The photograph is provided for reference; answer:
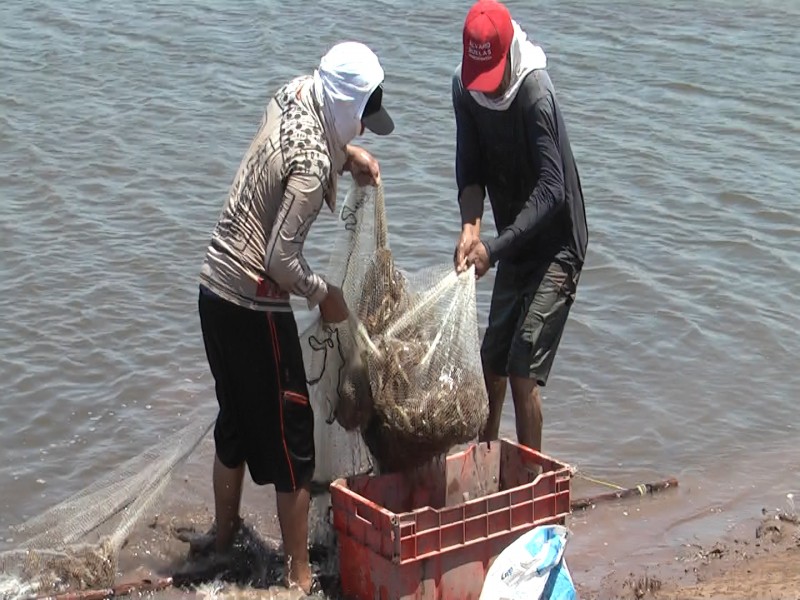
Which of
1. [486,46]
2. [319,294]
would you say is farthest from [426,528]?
[486,46]

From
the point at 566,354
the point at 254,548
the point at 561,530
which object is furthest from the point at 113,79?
the point at 561,530

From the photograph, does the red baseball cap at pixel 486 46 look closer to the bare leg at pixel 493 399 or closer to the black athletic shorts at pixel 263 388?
the black athletic shorts at pixel 263 388

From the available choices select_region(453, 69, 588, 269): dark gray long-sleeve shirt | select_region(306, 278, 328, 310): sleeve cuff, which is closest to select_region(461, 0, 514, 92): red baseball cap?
select_region(453, 69, 588, 269): dark gray long-sleeve shirt

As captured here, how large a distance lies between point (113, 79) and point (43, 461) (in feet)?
20.2

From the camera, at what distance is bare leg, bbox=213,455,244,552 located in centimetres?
486

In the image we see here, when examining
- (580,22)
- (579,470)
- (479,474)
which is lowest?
(579,470)

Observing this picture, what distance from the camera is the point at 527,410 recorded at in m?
5.21

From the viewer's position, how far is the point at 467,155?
512 centimetres

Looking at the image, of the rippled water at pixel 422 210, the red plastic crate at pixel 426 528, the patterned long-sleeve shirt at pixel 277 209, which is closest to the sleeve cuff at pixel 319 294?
the patterned long-sleeve shirt at pixel 277 209

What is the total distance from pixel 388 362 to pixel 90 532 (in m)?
1.41

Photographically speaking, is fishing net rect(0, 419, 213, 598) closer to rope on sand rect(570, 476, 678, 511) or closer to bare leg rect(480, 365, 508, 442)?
bare leg rect(480, 365, 508, 442)

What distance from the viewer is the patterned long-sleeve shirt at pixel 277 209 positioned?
165 inches

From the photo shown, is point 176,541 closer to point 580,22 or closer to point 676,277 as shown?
point 676,277

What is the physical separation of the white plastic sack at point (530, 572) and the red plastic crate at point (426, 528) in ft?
0.46
